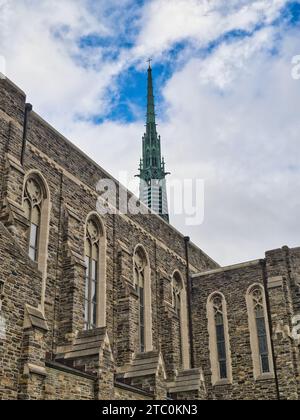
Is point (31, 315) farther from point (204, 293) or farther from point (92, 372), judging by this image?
point (204, 293)

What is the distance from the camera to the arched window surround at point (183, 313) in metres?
27.2

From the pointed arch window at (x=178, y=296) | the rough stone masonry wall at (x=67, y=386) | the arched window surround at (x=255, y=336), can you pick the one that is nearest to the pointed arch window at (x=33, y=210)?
the rough stone masonry wall at (x=67, y=386)

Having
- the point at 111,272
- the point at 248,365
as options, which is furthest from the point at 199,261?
the point at 111,272

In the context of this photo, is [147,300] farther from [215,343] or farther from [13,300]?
[13,300]

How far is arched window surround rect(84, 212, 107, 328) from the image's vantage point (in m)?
21.1

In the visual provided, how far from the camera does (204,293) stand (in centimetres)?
2906

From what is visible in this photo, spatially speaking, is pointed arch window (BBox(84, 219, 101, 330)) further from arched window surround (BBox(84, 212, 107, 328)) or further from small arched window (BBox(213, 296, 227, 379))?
small arched window (BBox(213, 296, 227, 379))

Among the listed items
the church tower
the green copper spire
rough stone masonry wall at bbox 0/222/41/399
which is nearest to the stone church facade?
rough stone masonry wall at bbox 0/222/41/399

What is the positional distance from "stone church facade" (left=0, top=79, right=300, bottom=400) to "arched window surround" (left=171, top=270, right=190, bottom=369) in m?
0.09

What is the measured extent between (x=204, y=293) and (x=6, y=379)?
16.9 meters

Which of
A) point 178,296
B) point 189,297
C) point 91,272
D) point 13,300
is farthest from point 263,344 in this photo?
point 13,300

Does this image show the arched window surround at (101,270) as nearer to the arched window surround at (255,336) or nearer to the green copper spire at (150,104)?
the arched window surround at (255,336)

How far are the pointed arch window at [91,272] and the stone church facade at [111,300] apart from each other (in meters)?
0.05

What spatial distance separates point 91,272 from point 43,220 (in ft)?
10.8
